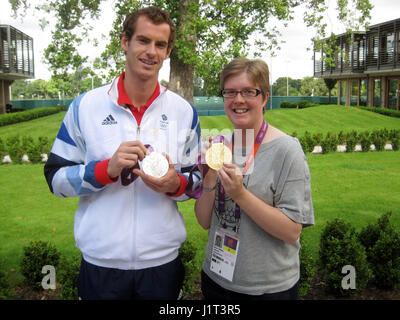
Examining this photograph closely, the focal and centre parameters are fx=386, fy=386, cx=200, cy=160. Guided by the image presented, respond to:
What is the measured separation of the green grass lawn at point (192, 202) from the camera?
5.85 metres

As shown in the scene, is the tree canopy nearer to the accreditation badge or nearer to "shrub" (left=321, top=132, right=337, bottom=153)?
"shrub" (left=321, top=132, right=337, bottom=153)

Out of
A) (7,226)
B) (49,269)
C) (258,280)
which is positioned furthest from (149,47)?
(7,226)

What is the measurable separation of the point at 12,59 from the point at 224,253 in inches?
1540

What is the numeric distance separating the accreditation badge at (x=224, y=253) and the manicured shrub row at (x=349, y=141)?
11.6 metres

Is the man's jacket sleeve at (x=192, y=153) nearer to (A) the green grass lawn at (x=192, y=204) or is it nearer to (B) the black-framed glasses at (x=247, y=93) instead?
(B) the black-framed glasses at (x=247, y=93)

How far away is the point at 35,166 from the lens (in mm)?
11367

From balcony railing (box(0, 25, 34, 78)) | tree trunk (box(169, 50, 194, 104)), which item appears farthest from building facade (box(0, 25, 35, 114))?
tree trunk (box(169, 50, 194, 104))

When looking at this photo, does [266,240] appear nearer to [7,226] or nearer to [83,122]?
[83,122]

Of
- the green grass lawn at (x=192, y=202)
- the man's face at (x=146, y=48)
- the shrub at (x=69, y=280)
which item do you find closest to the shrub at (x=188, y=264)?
the green grass lawn at (x=192, y=202)

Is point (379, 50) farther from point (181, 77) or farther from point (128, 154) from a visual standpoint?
point (128, 154)

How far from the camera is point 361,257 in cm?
406

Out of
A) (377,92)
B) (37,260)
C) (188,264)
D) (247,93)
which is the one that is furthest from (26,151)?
(377,92)

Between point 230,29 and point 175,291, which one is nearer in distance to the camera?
point 175,291

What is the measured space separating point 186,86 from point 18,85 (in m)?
115
